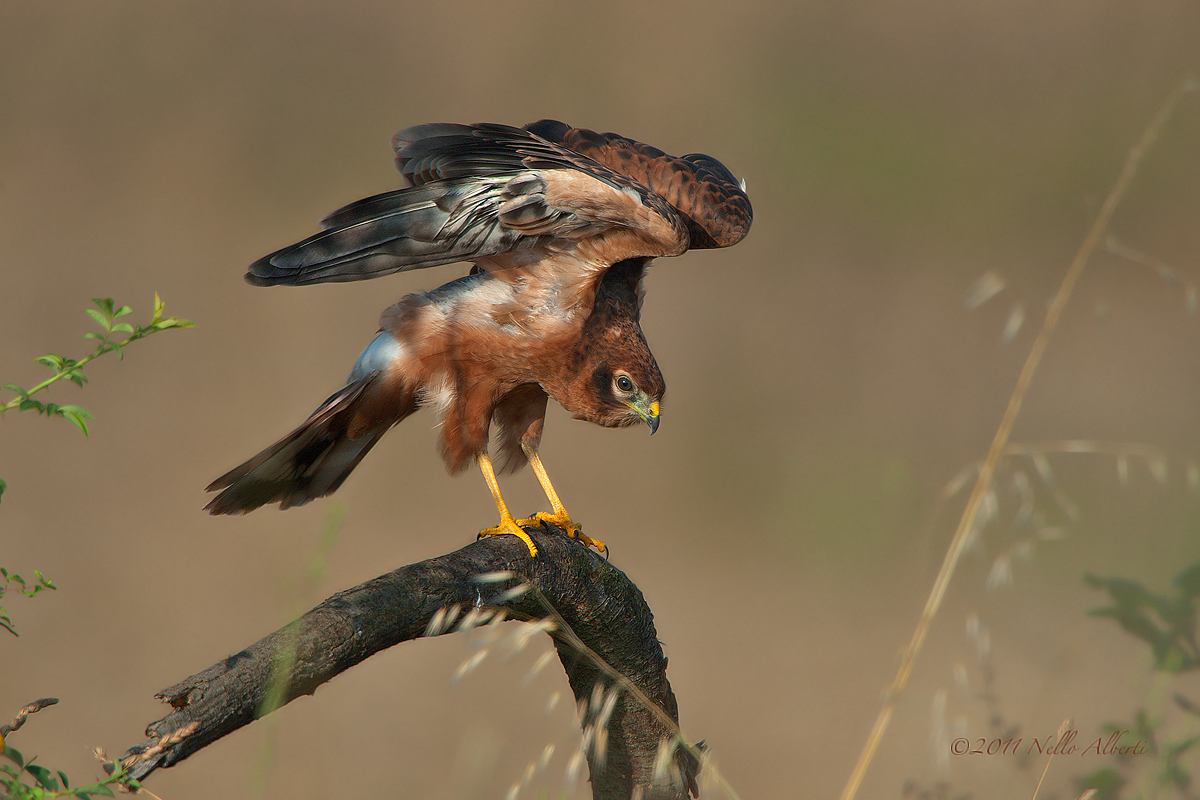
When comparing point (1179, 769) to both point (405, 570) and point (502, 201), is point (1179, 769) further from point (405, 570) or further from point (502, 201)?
point (502, 201)

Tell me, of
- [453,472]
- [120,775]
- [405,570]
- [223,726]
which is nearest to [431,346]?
[453,472]

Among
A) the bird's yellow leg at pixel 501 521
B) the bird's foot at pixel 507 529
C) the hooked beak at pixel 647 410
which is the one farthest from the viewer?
the hooked beak at pixel 647 410

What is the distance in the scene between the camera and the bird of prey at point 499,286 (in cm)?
223

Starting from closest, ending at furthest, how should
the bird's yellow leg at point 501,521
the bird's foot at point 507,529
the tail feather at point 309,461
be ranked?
the bird's yellow leg at point 501,521 → the bird's foot at point 507,529 → the tail feather at point 309,461

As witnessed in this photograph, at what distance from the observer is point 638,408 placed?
2.53 m

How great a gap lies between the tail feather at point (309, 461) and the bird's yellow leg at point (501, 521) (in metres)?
0.29

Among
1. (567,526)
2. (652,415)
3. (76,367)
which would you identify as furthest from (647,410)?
(76,367)

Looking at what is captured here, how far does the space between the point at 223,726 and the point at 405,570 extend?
47cm

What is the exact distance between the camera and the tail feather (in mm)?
2410

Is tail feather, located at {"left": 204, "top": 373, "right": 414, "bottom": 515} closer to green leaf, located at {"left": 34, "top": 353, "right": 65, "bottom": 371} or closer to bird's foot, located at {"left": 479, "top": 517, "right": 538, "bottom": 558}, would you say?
bird's foot, located at {"left": 479, "top": 517, "right": 538, "bottom": 558}

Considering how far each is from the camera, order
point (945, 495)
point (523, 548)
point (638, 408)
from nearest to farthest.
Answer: point (945, 495)
point (523, 548)
point (638, 408)

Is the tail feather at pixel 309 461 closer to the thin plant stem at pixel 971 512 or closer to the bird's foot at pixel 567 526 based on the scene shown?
the bird's foot at pixel 567 526

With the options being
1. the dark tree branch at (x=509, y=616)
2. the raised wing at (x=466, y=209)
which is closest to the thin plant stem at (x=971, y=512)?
the dark tree branch at (x=509, y=616)

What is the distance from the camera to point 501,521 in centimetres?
234
